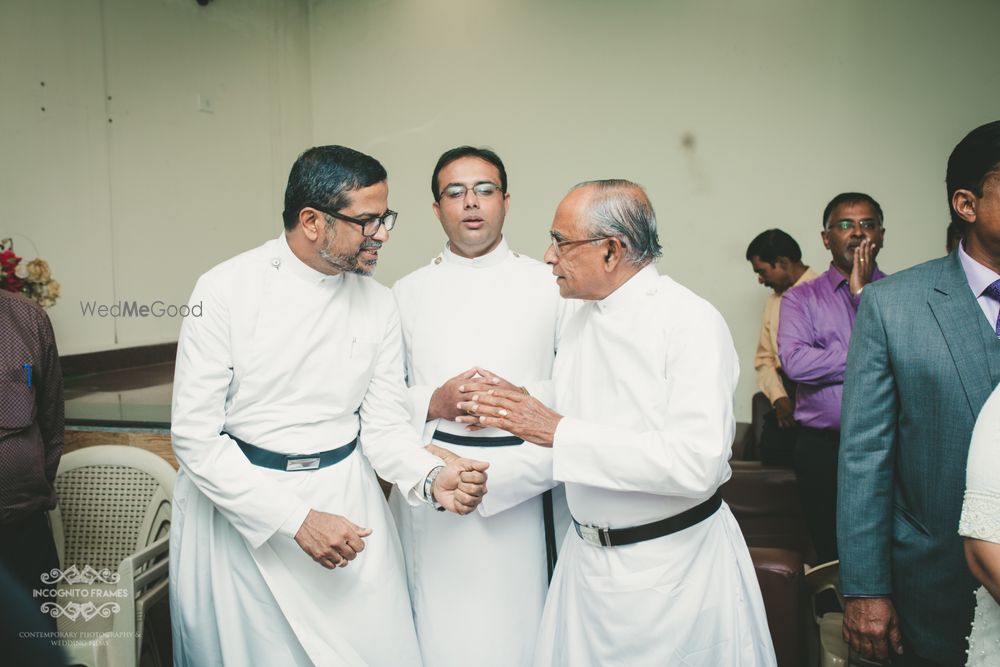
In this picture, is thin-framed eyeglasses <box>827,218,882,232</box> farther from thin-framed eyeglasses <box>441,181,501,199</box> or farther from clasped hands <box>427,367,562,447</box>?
clasped hands <box>427,367,562,447</box>

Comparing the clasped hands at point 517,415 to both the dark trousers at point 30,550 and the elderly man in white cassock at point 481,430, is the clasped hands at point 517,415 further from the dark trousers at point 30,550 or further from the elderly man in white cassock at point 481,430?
the dark trousers at point 30,550

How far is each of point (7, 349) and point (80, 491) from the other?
25.2 inches

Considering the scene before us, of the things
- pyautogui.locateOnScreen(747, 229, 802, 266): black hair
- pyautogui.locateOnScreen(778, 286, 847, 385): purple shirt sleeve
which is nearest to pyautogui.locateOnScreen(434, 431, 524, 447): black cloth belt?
pyautogui.locateOnScreen(778, 286, 847, 385): purple shirt sleeve

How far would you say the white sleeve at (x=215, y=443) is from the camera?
1.75 metres

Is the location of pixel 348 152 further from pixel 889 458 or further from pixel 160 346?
pixel 160 346

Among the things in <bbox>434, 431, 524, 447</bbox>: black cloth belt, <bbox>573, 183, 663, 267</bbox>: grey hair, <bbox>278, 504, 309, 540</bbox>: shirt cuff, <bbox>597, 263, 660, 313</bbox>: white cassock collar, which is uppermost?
<bbox>573, 183, 663, 267</bbox>: grey hair

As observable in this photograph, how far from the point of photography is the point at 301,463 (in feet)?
6.21

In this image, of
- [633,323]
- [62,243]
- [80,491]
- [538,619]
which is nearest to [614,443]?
[633,323]

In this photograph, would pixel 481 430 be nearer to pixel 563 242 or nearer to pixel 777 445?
pixel 563 242

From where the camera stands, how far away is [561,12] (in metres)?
5.21

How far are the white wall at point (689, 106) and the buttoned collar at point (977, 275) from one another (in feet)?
11.7

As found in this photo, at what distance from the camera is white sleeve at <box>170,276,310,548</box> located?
1.75 metres

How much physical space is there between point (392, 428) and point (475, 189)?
0.81 m

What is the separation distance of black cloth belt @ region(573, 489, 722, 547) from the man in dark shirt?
1593 millimetres
